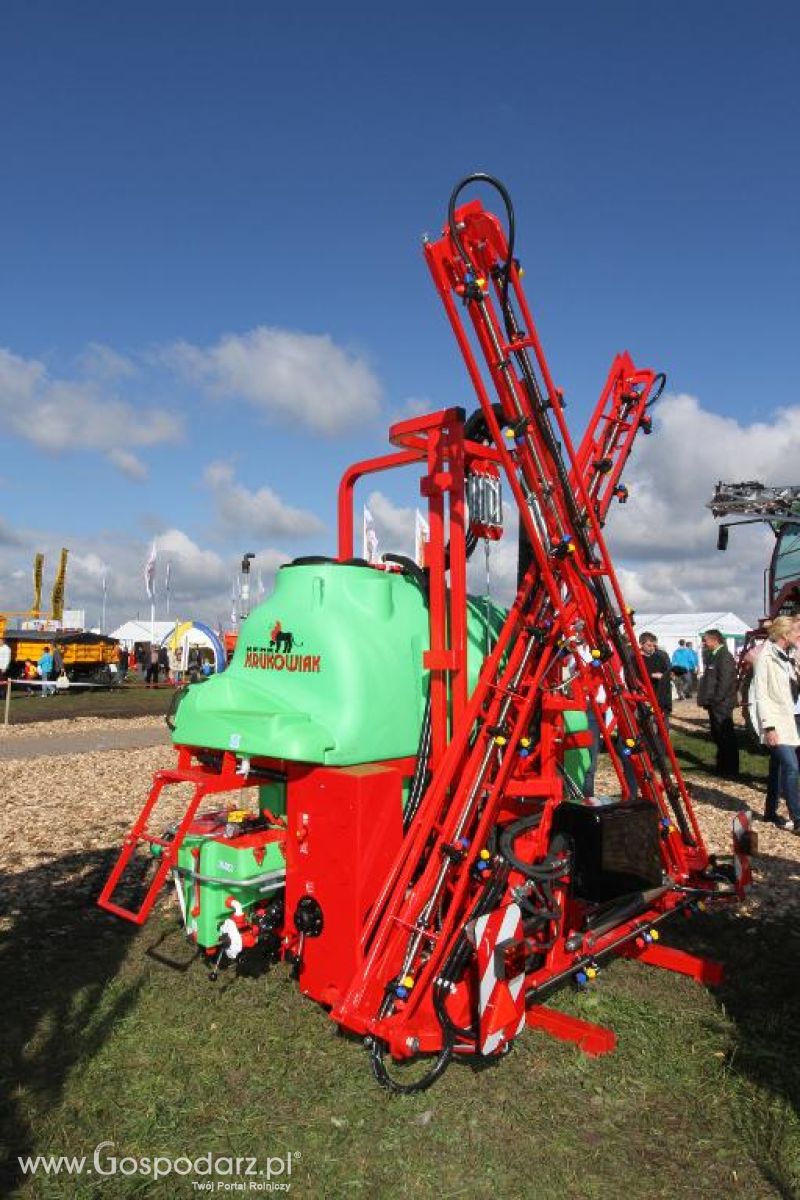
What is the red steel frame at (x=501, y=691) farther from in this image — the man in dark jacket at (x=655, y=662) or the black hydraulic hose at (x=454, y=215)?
the man in dark jacket at (x=655, y=662)

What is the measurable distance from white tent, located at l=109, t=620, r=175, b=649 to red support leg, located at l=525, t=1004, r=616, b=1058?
4855 cm

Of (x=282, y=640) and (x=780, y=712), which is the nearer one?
(x=282, y=640)

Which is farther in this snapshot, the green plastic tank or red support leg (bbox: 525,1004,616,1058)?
the green plastic tank

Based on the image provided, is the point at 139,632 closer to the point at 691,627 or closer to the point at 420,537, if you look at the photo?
the point at 691,627

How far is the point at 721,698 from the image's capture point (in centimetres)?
1070

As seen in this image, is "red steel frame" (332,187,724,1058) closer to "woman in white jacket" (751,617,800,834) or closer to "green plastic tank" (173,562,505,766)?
"green plastic tank" (173,562,505,766)

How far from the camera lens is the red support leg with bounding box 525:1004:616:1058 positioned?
3.65m

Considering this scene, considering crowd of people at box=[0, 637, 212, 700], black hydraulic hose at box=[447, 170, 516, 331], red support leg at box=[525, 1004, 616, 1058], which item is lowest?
red support leg at box=[525, 1004, 616, 1058]

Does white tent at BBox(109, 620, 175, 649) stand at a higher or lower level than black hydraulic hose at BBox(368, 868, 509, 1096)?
higher

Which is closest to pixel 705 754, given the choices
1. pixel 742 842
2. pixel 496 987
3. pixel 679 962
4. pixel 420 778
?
pixel 742 842

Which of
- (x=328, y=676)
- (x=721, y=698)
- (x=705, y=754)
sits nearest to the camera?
(x=328, y=676)

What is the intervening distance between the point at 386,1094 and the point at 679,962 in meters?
2.05

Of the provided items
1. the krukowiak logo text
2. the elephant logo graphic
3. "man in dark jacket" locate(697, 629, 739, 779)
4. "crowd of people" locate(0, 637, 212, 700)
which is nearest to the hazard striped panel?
the krukowiak logo text

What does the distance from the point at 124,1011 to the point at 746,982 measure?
3.31 metres
